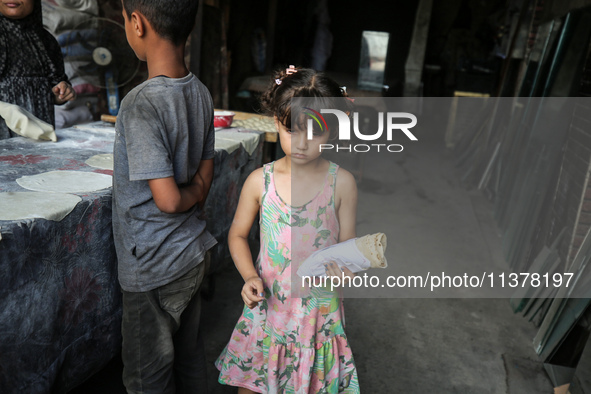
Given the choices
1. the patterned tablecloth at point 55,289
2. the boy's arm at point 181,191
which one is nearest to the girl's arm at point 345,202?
the boy's arm at point 181,191

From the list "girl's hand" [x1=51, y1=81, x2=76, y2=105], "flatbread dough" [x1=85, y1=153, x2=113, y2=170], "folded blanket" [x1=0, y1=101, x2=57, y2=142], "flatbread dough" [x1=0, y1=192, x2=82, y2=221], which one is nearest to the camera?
"flatbread dough" [x1=0, y1=192, x2=82, y2=221]

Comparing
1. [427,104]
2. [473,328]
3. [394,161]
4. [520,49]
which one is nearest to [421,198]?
[394,161]

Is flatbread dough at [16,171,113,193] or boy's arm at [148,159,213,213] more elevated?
boy's arm at [148,159,213,213]

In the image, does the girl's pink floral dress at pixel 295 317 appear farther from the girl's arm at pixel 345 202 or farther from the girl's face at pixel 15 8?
the girl's face at pixel 15 8

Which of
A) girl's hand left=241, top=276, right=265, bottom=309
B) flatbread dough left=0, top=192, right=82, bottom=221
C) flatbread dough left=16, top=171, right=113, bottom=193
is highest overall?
flatbread dough left=0, top=192, right=82, bottom=221

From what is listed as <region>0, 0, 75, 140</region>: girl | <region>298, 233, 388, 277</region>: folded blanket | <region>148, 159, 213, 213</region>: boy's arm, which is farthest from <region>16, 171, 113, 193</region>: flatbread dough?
<region>0, 0, 75, 140</region>: girl

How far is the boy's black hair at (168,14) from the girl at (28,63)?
1.63 meters

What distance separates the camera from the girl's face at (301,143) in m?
1.46

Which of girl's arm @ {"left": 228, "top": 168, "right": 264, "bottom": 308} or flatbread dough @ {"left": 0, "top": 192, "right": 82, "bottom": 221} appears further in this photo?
girl's arm @ {"left": 228, "top": 168, "right": 264, "bottom": 308}

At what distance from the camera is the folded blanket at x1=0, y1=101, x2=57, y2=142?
2127mm

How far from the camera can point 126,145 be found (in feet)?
4.18

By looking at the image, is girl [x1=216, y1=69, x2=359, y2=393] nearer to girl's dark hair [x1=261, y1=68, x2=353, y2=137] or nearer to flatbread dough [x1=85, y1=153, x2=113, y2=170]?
girl's dark hair [x1=261, y1=68, x2=353, y2=137]

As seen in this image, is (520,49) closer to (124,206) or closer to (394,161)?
(394,161)

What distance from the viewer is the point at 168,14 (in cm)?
129
